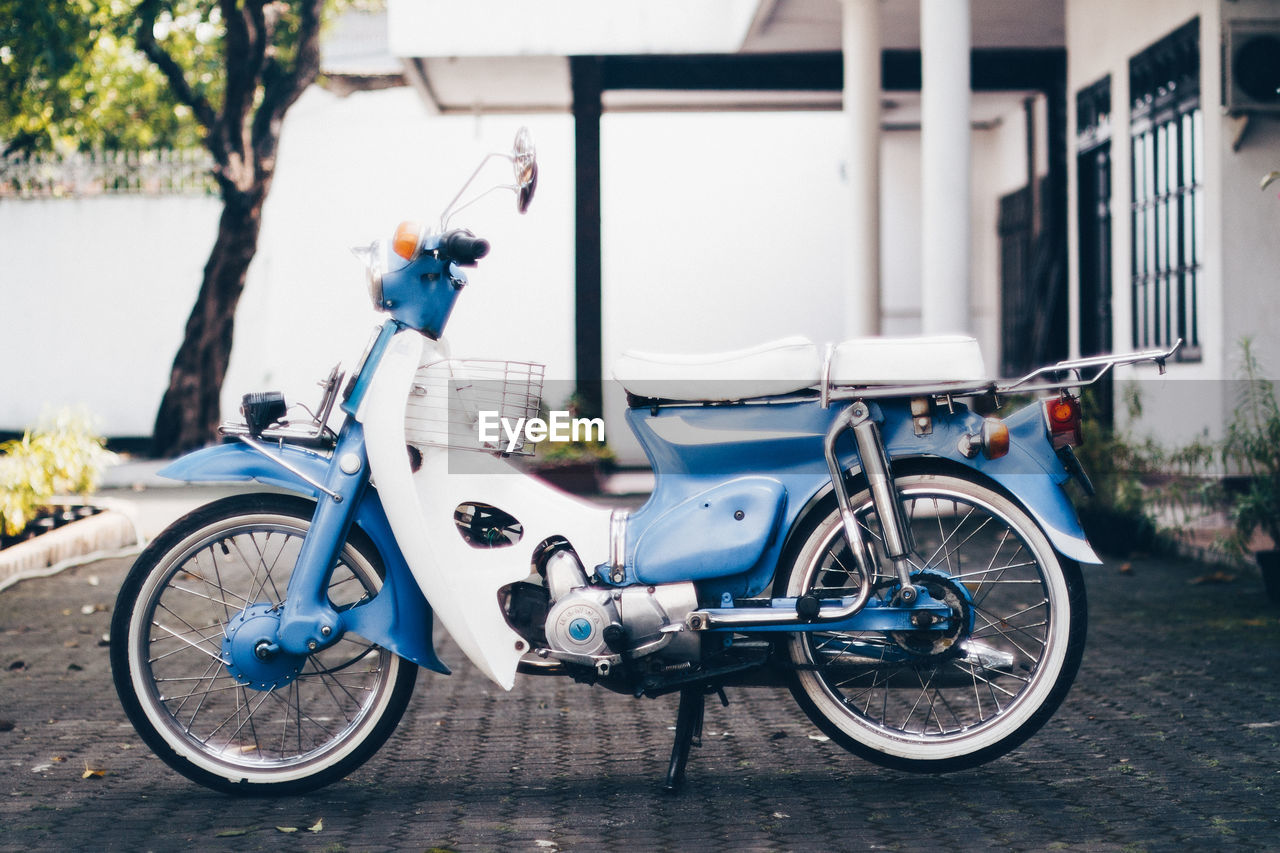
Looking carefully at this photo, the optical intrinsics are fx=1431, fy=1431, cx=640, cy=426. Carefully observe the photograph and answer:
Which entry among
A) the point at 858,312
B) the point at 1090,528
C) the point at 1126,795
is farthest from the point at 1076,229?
the point at 1126,795

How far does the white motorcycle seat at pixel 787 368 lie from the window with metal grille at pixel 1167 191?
5630mm

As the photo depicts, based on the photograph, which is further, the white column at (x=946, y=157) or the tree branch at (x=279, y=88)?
the tree branch at (x=279, y=88)

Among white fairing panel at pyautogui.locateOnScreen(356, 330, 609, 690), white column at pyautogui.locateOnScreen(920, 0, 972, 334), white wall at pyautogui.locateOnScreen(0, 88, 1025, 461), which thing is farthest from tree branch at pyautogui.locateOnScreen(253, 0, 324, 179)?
white fairing panel at pyautogui.locateOnScreen(356, 330, 609, 690)

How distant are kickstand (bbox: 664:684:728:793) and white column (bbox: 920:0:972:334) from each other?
568 cm

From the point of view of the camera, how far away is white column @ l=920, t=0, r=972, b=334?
8.91 metres

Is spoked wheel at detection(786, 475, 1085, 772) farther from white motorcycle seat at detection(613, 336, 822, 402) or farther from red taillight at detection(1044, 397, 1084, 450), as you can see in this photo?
white motorcycle seat at detection(613, 336, 822, 402)

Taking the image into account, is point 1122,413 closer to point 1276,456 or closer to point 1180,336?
point 1180,336

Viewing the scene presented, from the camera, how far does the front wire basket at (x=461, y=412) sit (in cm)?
357

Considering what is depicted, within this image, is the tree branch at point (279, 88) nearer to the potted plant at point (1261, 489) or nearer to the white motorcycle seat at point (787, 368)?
the potted plant at point (1261, 489)

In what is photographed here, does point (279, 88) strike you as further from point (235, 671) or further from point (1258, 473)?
point (235, 671)

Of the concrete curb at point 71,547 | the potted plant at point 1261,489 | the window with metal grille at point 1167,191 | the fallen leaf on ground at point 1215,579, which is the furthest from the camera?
the window with metal grille at point 1167,191

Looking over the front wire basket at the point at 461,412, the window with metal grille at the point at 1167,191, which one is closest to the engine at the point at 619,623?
the front wire basket at the point at 461,412

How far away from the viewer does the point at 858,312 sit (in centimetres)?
1148

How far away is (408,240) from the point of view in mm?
3508
